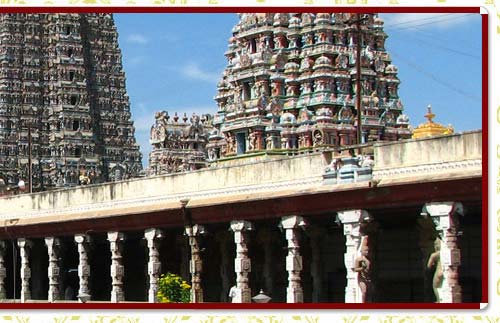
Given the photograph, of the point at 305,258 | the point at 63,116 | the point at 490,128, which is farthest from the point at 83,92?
the point at 490,128

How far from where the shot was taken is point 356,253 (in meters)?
25.0

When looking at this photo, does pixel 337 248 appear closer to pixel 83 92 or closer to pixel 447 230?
pixel 447 230

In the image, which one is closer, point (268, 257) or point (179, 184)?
point (268, 257)

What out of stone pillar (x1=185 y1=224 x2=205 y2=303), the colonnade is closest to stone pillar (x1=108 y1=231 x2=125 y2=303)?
the colonnade

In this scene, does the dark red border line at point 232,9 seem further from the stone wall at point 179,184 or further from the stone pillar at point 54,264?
the stone pillar at point 54,264

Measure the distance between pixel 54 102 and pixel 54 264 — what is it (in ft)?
179

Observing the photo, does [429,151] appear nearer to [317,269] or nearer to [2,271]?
[317,269]

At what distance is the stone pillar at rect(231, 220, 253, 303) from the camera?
1117 inches

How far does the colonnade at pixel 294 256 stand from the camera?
75.3 feet

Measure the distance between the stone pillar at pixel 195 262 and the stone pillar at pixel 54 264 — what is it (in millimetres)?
6412

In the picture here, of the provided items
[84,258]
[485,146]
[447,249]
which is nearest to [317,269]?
[447,249]

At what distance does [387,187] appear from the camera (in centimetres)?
2394

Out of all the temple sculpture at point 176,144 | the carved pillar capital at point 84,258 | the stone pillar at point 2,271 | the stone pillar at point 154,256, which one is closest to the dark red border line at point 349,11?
the stone pillar at point 154,256

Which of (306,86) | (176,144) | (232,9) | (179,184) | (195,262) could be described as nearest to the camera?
(232,9)
